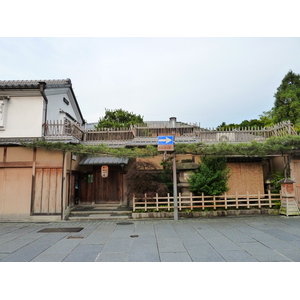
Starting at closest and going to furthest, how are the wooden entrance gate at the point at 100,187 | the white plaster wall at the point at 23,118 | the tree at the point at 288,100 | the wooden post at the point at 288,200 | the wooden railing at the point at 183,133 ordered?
the wooden post at the point at 288,200
the white plaster wall at the point at 23,118
the wooden railing at the point at 183,133
the wooden entrance gate at the point at 100,187
the tree at the point at 288,100

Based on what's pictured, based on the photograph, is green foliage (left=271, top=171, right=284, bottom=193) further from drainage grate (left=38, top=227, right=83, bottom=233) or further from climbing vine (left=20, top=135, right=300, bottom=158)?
drainage grate (left=38, top=227, right=83, bottom=233)

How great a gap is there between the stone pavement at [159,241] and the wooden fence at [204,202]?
78cm

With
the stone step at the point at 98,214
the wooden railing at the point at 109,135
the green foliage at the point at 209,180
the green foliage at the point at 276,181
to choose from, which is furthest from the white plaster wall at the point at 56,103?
the green foliage at the point at 276,181

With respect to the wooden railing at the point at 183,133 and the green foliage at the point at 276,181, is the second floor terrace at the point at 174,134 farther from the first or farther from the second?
the green foliage at the point at 276,181

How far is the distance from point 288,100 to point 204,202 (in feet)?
70.5

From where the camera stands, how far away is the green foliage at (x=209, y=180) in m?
9.62

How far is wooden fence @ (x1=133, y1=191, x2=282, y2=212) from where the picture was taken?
959cm

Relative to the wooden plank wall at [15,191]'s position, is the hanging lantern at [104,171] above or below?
above

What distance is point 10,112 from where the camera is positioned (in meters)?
10.0

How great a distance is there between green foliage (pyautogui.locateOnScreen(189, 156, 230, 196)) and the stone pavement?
141 cm

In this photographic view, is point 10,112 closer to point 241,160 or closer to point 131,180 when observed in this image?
point 131,180

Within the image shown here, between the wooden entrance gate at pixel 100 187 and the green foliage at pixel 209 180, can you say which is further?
the wooden entrance gate at pixel 100 187

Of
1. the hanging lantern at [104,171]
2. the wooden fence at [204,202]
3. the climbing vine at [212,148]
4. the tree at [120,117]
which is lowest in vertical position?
the wooden fence at [204,202]

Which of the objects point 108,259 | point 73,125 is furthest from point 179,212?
point 73,125
